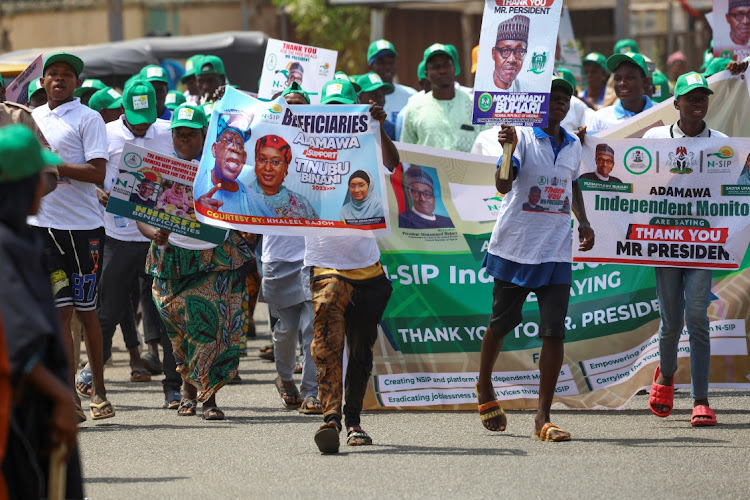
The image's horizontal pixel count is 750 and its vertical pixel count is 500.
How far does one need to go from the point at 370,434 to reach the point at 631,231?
2182 mm

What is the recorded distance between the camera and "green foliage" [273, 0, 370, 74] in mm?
30984

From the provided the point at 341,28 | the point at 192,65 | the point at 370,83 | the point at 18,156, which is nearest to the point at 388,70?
the point at 370,83

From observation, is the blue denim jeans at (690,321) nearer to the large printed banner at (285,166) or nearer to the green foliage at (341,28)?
the large printed banner at (285,166)

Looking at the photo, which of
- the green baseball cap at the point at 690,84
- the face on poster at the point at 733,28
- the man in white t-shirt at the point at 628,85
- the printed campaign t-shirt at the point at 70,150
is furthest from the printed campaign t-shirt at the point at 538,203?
the face on poster at the point at 733,28

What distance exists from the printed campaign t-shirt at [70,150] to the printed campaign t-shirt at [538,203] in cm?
256

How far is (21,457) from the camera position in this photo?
410 centimetres

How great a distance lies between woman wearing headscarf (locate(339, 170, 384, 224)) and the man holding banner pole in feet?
2.34

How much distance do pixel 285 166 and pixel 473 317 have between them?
73.6 inches

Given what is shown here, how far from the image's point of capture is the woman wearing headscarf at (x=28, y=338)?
154 inches

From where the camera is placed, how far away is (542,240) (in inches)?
299

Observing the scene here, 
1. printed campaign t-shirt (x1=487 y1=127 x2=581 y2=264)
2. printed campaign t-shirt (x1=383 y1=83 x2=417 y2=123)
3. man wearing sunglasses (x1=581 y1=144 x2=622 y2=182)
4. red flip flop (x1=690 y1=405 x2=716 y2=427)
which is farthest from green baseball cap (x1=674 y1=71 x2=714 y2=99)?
printed campaign t-shirt (x1=383 y1=83 x2=417 y2=123)

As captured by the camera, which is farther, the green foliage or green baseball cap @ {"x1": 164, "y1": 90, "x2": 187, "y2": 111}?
the green foliage

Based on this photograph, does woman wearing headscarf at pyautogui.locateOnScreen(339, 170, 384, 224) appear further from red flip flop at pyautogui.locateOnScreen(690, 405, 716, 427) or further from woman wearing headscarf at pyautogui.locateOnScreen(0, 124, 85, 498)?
woman wearing headscarf at pyautogui.locateOnScreen(0, 124, 85, 498)

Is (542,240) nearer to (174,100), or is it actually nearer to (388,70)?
(388,70)
